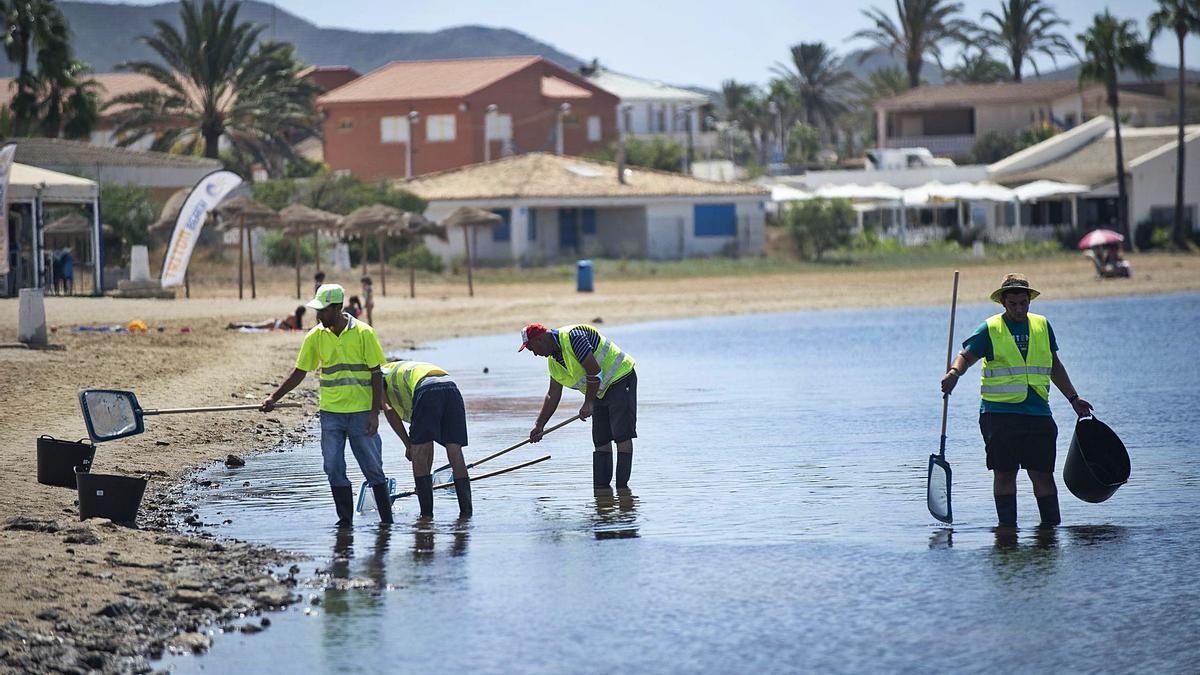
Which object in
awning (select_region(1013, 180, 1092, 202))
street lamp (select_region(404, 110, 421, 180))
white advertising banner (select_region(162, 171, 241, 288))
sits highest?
street lamp (select_region(404, 110, 421, 180))

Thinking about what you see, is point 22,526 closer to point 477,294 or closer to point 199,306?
point 199,306

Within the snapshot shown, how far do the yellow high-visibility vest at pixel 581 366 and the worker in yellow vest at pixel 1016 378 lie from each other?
304 centimetres

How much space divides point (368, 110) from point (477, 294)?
30.0 meters

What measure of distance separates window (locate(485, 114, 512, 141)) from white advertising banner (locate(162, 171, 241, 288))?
39.6 metres

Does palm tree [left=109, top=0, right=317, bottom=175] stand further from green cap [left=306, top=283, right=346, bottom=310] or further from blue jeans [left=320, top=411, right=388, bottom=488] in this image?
green cap [left=306, top=283, right=346, bottom=310]

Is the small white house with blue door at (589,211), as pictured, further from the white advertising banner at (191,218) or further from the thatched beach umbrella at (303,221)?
the white advertising banner at (191,218)

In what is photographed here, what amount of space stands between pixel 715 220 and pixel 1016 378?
160 ft

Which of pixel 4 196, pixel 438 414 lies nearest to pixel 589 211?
pixel 4 196

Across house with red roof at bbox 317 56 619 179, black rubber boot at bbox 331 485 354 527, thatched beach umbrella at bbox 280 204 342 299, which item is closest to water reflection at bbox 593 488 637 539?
black rubber boot at bbox 331 485 354 527

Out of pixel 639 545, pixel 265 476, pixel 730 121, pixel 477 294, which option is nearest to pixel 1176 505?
pixel 639 545

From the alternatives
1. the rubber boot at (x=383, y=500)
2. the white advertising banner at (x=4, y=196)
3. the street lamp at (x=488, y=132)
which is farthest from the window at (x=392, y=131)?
the rubber boot at (x=383, y=500)

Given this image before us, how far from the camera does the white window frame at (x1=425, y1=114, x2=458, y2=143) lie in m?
72.8

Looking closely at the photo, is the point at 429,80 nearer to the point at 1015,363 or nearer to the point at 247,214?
the point at 247,214

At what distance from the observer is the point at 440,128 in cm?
7300
